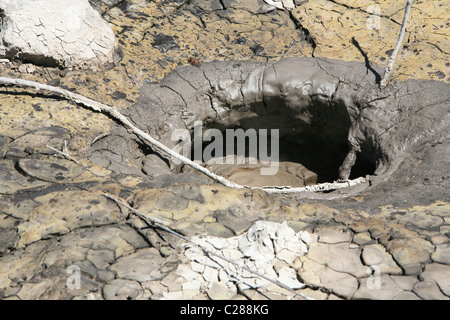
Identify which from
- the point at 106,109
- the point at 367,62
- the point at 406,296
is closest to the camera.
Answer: the point at 406,296

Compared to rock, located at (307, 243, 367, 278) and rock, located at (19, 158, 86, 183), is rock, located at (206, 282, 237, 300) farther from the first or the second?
rock, located at (19, 158, 86, 183)

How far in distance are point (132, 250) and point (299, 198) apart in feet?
3.83

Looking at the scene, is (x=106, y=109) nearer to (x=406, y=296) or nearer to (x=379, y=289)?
(x=379, y=289)

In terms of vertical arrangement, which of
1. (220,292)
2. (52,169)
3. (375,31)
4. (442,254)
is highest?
(375,31)

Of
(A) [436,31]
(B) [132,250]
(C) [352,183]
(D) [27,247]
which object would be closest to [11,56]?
(D) [27,247]

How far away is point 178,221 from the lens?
287 cm

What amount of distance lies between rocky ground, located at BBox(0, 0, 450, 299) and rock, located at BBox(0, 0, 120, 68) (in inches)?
3.9

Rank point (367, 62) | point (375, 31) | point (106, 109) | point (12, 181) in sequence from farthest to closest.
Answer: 1. point (375, 31)
2. point (367, 62)
3. point (106, 109)
4. point (12, 181)

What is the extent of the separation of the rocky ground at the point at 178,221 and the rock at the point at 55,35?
10 centimetres

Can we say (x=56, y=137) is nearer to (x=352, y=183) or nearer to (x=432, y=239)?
(x=352, y=183)

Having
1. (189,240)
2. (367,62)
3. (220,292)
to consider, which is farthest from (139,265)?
(367,62)

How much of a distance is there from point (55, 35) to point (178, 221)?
1914mm

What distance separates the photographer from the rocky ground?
2529 mm

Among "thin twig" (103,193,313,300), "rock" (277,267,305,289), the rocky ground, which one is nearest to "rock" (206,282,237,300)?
the rocky ground
